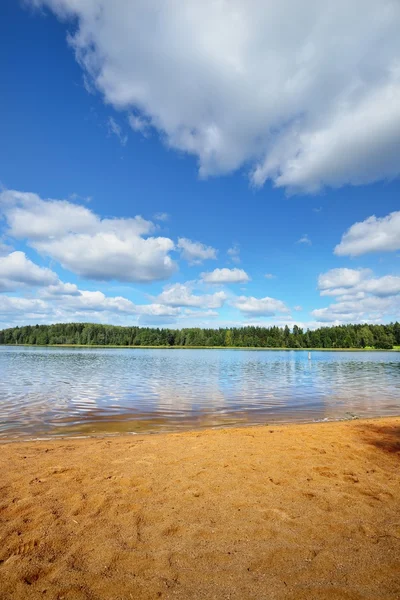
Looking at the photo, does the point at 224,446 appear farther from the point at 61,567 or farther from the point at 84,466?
the point at 61,567

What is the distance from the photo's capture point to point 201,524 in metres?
5.25

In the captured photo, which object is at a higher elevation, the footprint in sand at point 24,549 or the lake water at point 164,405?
the footprint in sand at point 24,549

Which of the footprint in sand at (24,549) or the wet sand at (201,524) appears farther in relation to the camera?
the footprint in sand at (24,549)

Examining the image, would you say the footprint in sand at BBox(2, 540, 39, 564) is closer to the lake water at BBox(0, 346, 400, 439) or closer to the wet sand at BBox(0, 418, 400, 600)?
the wet sand at BBox(0, 418, 400, 600)

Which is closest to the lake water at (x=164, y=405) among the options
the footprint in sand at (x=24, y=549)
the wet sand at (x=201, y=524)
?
the wet sand at (x=201, y=524)

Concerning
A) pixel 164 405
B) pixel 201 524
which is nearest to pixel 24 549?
pixel 201 524

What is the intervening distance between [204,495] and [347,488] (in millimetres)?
2766

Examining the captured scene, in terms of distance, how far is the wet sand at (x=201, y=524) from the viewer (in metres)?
3.90

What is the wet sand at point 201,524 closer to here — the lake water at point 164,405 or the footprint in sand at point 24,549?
the footprint in sand at point 24,549

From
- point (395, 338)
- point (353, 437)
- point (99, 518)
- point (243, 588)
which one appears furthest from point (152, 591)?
point (395, 338)

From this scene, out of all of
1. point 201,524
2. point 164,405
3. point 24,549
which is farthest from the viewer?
point 164,405

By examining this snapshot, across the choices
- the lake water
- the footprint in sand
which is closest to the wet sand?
the footprint in sand

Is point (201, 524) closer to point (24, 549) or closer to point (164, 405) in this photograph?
point (24, 549)

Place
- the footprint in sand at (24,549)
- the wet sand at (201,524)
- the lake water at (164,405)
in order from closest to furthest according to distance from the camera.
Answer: the wet sand at (201,524), the footprint in sand at (24,549), the lake water at (164,405)
